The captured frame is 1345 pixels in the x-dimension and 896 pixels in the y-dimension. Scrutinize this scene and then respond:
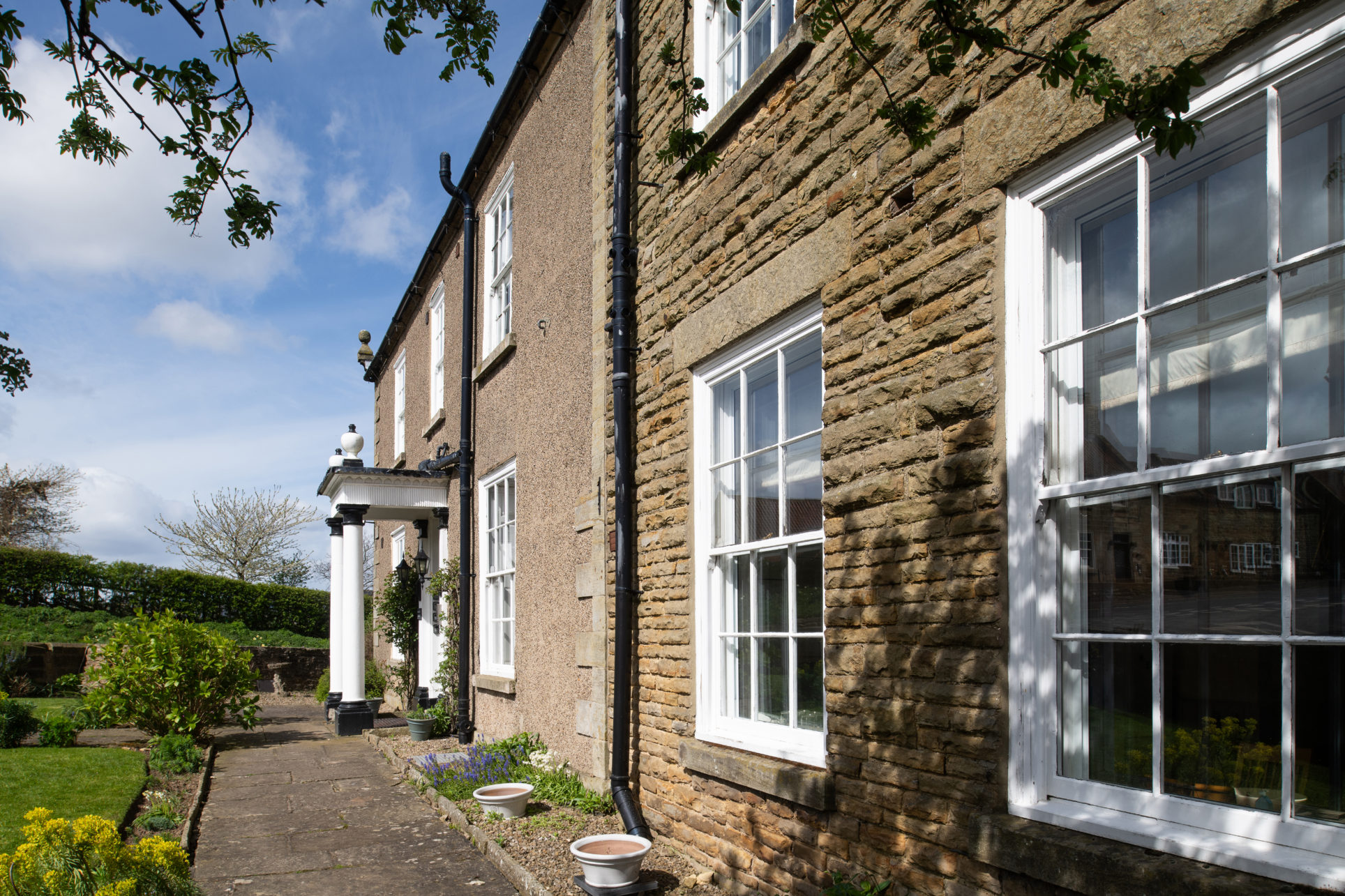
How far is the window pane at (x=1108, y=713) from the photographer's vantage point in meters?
2.83

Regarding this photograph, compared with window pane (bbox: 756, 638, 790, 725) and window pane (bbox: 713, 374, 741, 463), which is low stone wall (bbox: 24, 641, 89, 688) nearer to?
window pane (bbox: 713, 374, 741, 463)

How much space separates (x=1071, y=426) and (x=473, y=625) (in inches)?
333

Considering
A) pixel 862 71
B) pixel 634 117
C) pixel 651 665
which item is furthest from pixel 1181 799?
pixel 634 117

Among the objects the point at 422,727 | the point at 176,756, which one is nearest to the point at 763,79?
the point at 176,756

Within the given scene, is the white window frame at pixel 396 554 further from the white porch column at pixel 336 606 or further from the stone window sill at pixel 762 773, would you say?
the stone window sill at pixel 762 773

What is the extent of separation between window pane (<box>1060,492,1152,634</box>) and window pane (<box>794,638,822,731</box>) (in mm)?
1587

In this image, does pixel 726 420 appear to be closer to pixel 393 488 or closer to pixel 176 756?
pixel 176 756

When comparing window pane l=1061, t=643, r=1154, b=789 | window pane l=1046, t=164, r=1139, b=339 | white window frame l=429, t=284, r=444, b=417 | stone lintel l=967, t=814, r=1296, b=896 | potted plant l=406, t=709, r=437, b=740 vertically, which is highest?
white window frame l=429, t=284, r=444, b=417

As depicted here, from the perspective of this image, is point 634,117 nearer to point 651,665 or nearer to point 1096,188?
point 651,665

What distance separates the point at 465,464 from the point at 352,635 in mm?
3046

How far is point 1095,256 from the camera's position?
313 centimetres

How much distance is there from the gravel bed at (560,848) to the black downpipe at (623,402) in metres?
0.31

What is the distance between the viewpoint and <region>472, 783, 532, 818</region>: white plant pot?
A: 6496 mm

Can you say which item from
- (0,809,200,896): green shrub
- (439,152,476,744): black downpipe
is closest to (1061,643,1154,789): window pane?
(0,809,200,896): green shrub
